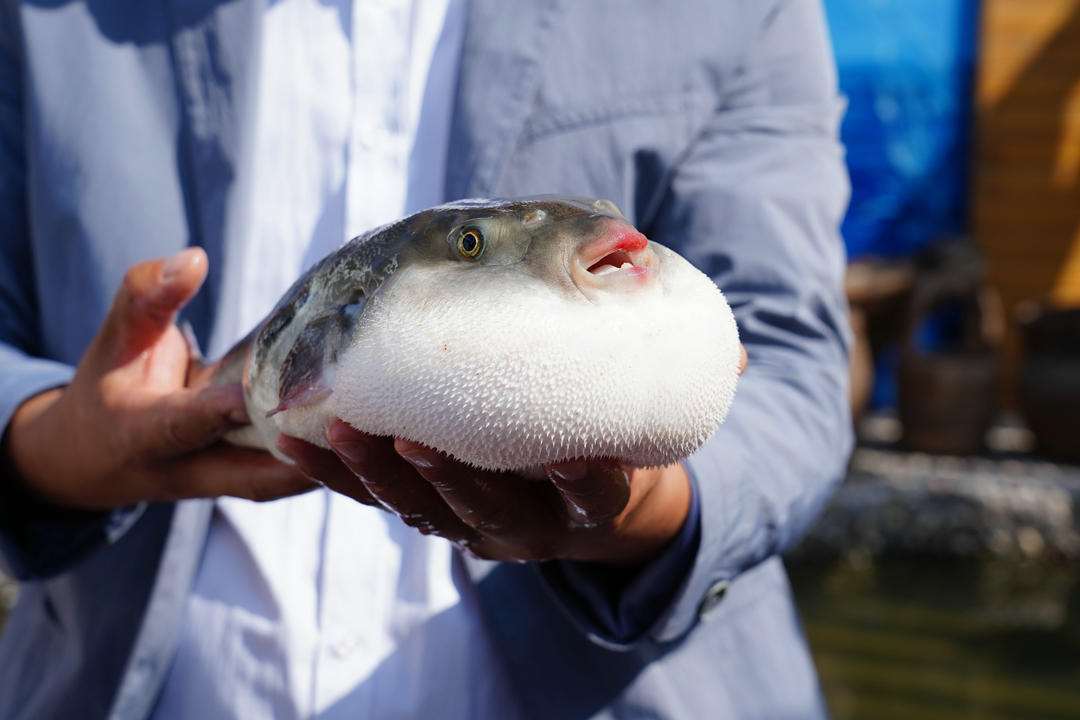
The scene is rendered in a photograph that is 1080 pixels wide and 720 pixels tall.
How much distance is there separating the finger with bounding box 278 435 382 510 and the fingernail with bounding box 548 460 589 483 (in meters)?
0.17

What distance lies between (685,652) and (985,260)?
522 cm

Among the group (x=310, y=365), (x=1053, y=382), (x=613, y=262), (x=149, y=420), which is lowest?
(x=1053, y=382)

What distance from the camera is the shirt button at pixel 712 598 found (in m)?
1.23

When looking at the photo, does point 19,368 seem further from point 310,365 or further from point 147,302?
point 310,365

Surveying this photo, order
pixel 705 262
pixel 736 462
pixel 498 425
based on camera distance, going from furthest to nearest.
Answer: pixel 705 262 < pixel 736 462 < pixel 498 425

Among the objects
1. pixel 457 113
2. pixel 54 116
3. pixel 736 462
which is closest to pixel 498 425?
pixel 736 462

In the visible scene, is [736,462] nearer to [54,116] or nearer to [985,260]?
[54,116]

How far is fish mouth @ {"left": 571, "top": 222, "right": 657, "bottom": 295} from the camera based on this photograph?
0.81 metres

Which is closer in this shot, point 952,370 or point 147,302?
point 147,302

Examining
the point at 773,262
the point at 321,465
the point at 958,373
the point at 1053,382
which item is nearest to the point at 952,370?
the point at 958,373

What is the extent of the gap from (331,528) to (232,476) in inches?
10.1

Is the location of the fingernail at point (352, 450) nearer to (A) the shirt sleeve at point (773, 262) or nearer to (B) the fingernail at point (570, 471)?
(B) the fingernail at point (570, 471)

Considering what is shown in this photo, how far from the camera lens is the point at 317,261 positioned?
1.15m

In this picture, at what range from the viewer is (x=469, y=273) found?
0.84 m
